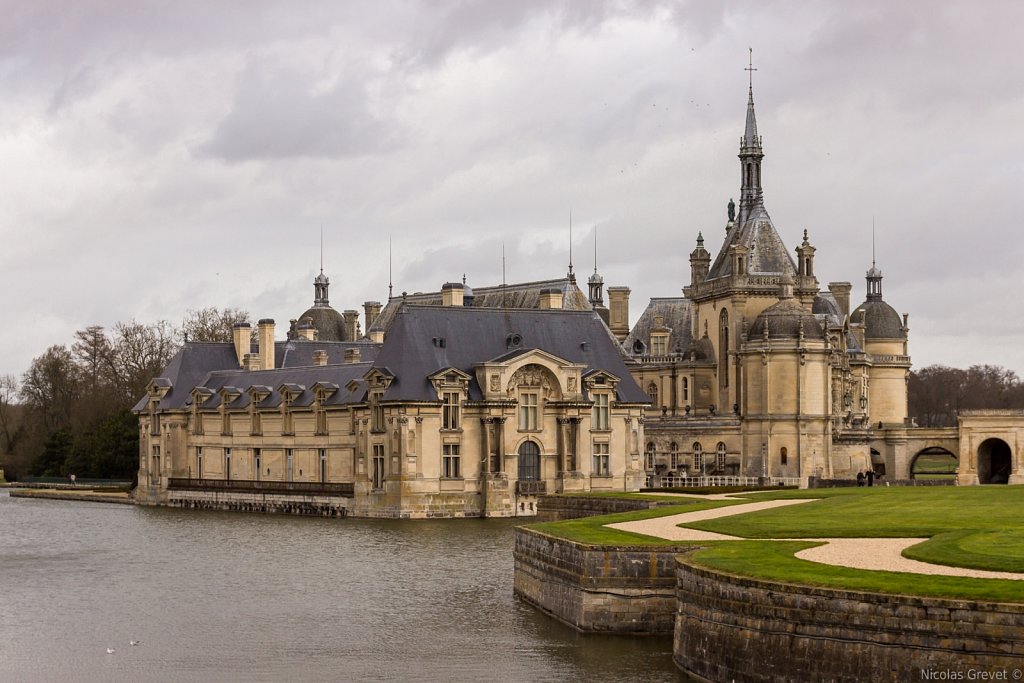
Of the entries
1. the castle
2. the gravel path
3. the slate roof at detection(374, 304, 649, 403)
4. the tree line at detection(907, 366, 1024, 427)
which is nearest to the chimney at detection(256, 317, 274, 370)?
the castle

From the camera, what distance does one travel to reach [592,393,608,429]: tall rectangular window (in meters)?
87.2

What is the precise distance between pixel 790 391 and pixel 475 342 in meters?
23.3

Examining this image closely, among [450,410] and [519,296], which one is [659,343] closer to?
[519,296]

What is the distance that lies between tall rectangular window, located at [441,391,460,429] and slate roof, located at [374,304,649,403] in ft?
2.54

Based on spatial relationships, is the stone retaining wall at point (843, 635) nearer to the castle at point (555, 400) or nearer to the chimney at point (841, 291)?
the castle at point (555, 400)

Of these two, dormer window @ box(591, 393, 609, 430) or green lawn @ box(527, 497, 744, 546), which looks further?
dormer window @ box(591, 393, 609, 430)

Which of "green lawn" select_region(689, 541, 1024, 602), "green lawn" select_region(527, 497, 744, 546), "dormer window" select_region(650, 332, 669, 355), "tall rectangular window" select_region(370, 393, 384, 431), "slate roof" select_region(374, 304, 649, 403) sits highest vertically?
"dormer window" select_region(650, 332, 669, 355)

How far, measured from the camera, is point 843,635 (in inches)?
1224

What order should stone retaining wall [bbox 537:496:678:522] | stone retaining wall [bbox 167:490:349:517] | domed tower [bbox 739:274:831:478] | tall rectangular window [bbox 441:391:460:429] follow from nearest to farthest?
stone retaining wall [bbox 537:496:678:522] → tall rectangular window [bbox 441:391:460:429] → stone retaining wall [bbox 167:490:349:517] → domed tower [bbox 739:274:831:478]

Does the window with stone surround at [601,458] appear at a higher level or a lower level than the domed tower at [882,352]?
lower

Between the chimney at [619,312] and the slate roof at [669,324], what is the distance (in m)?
1.97

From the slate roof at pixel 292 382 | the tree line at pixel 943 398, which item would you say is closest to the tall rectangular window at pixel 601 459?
the slate roof at pixel 292 382

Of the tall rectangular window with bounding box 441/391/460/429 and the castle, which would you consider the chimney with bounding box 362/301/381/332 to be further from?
the tall rectangular window with bounding box 441/391/460/429

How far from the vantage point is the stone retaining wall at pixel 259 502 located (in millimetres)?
85250
